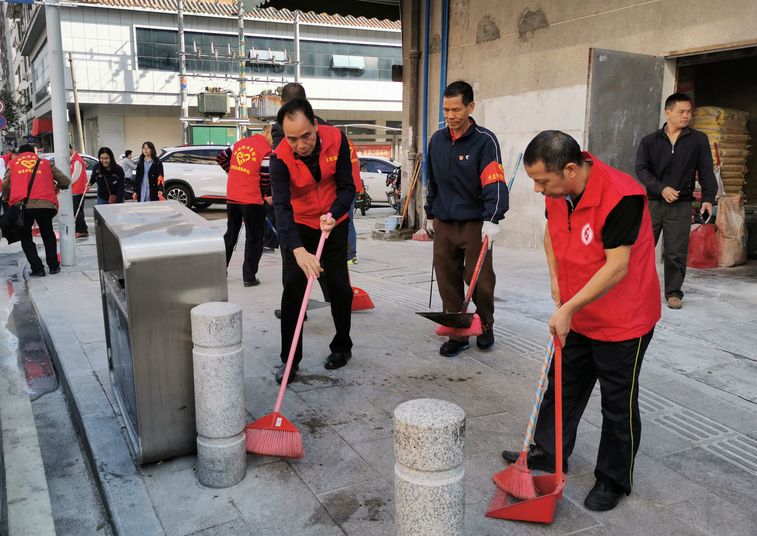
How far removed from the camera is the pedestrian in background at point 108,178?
11391 mm

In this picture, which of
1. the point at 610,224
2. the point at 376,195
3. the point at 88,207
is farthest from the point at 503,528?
the point at 88,207

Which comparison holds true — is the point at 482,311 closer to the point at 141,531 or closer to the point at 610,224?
the point at 610,224

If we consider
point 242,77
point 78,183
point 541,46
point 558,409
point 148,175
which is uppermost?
point 242,77

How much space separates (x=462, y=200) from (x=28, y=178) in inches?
224

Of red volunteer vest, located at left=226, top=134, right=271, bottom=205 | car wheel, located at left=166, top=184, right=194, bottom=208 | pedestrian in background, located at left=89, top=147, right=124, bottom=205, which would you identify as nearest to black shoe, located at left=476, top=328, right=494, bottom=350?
red volunteer vest, located at left=226, top=134, right=271, bottom=205

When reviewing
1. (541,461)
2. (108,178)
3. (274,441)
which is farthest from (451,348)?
(108,178)

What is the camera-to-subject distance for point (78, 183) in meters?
10.7

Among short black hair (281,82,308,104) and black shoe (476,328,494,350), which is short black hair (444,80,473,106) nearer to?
short black hair (281,82,308,104)

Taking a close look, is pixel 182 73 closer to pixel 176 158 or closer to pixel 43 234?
pixel 176 158

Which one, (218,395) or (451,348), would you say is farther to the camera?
(451,348)

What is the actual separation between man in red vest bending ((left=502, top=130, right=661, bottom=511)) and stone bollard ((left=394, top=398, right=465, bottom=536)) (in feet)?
2.33

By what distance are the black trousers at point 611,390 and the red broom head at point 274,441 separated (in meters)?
1.22

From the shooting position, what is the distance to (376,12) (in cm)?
1263

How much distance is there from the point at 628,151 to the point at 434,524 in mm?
6237
